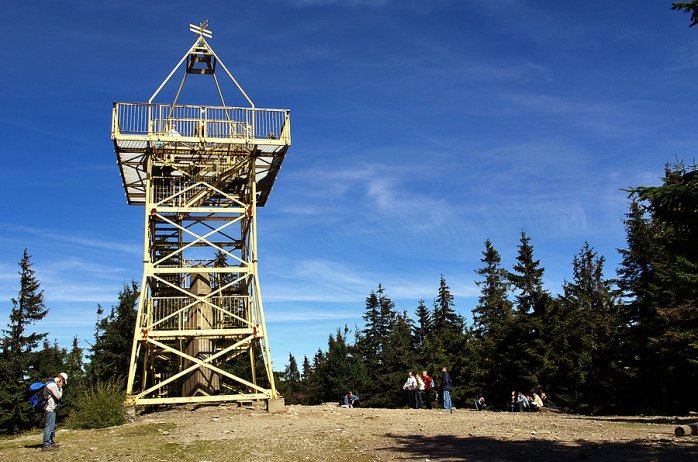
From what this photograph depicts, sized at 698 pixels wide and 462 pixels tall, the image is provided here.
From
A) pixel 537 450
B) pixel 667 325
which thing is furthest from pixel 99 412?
pixel 667 325

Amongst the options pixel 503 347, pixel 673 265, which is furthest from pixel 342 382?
pixel 673 265

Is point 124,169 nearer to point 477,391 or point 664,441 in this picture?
point 664,441

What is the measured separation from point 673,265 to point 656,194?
64.2 feet

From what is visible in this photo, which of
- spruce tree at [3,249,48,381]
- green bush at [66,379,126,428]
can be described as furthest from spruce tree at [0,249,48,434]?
green bush at [66,379,126,428]

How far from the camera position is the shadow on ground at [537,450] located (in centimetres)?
1005

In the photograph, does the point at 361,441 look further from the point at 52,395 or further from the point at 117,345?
the point at 117,345

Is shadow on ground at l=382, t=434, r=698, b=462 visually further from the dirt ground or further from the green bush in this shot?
the green bush

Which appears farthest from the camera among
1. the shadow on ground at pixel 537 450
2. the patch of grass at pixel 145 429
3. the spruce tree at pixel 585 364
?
the spruce tree at pixel 585 364

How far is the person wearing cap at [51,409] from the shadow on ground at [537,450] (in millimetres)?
6865

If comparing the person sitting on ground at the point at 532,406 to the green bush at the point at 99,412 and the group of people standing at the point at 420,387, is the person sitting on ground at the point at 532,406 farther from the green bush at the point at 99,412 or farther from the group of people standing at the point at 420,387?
the green bush at the point at 99,412

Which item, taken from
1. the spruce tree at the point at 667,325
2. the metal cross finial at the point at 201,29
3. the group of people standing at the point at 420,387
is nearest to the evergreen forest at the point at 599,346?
the spruce tree at the point at 667,325

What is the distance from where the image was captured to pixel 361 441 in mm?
12508

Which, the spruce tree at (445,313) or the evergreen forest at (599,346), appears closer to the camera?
the evergreen forest at (599,346)

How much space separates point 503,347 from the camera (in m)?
40.9
